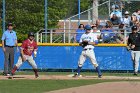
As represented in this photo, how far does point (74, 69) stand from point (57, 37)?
2.14m

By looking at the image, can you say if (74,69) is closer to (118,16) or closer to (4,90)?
(118,16)

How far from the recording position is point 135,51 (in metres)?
20.6

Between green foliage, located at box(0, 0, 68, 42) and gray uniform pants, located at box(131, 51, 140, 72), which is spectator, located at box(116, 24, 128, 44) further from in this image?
green foliage, located at box(0, 0, 68, 42)

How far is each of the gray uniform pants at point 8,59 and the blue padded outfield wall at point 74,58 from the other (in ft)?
9.23

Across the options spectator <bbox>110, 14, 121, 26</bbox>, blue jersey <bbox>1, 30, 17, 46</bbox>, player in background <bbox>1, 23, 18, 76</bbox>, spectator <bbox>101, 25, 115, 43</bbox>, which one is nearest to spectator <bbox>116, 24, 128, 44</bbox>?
spectator <bbox>101, 25, 115, 43</bbox>

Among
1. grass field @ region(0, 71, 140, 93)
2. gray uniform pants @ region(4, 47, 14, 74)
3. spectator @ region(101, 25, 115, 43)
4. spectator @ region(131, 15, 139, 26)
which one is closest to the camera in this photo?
grass field @ region(0, 71, 140, 93)

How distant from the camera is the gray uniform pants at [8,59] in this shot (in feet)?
66.9

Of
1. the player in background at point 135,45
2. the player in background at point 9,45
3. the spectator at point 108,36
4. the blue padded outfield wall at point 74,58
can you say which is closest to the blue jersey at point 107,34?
the spectator at point 108,36

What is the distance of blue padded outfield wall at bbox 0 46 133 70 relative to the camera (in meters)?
23.3

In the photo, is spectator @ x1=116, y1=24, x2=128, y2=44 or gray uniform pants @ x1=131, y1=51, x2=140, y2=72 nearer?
gray uniform pants @ x1=131, y1=51, x2=140, y2=72

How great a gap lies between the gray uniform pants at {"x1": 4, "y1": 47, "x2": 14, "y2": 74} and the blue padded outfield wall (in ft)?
9.23

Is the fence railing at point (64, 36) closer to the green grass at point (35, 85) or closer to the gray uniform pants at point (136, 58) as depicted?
the gray uniform pants at point (136, 58)

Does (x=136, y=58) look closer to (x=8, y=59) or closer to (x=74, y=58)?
(x=74, y=58)

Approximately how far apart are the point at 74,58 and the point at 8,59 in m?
3.80
